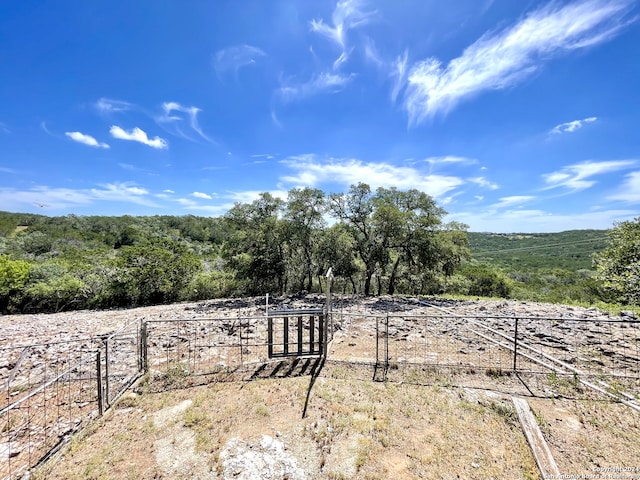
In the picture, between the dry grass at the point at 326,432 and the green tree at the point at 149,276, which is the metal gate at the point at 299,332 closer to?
the dry grass at the point at 326,432

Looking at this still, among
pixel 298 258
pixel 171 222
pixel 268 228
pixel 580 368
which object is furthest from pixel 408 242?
pixel 171 222

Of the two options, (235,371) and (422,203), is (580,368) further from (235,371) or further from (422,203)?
(422,203)

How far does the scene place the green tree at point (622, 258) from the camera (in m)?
11.3

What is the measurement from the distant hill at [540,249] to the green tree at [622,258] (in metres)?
39.0

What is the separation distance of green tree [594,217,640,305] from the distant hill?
39.0m

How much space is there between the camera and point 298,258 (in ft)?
65.0

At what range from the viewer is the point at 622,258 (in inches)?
532

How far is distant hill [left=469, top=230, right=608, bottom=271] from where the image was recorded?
2293 inches

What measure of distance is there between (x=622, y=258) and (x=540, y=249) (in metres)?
77.3

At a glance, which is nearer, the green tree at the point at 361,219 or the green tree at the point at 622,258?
the green tree at the point at 622,258

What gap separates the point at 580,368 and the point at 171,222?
2746 inches

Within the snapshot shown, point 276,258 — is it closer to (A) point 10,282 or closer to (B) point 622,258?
(A) point 10,282

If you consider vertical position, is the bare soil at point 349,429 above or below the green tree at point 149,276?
below

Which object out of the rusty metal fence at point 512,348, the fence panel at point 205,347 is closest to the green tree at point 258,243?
the fence panel at point 205,347
